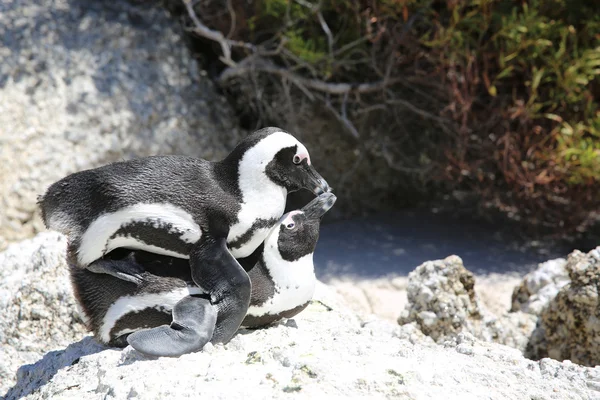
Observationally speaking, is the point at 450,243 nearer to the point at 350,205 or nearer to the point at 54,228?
the point at 350,205

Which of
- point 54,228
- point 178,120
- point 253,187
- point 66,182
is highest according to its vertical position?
point 178,120

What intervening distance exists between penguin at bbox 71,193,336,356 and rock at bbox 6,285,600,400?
0.16 feet

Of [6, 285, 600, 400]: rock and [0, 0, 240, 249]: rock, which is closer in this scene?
[6, 285, 600, 400]: rock

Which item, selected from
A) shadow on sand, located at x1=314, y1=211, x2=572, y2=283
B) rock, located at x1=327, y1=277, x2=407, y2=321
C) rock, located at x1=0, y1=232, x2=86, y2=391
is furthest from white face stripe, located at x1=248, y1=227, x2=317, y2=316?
shadow on sand, located at x1=314, y1=211, x2=572, y2=283

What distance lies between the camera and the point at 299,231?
5.62ft

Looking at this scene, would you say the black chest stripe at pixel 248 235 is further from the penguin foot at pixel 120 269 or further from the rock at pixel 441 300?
the rock at pixel 441 300

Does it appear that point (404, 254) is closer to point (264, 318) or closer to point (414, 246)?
point (414, 246)

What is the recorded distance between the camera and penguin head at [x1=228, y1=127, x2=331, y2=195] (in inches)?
62.7

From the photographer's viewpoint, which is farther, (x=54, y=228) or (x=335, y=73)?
A: (x=335, y=73)

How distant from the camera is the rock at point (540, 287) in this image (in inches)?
98.1

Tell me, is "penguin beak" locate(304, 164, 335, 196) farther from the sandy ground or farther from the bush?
the bush

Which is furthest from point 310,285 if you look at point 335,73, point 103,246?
point 335,73

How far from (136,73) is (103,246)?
7.34ft

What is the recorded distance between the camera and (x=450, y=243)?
142 inches
